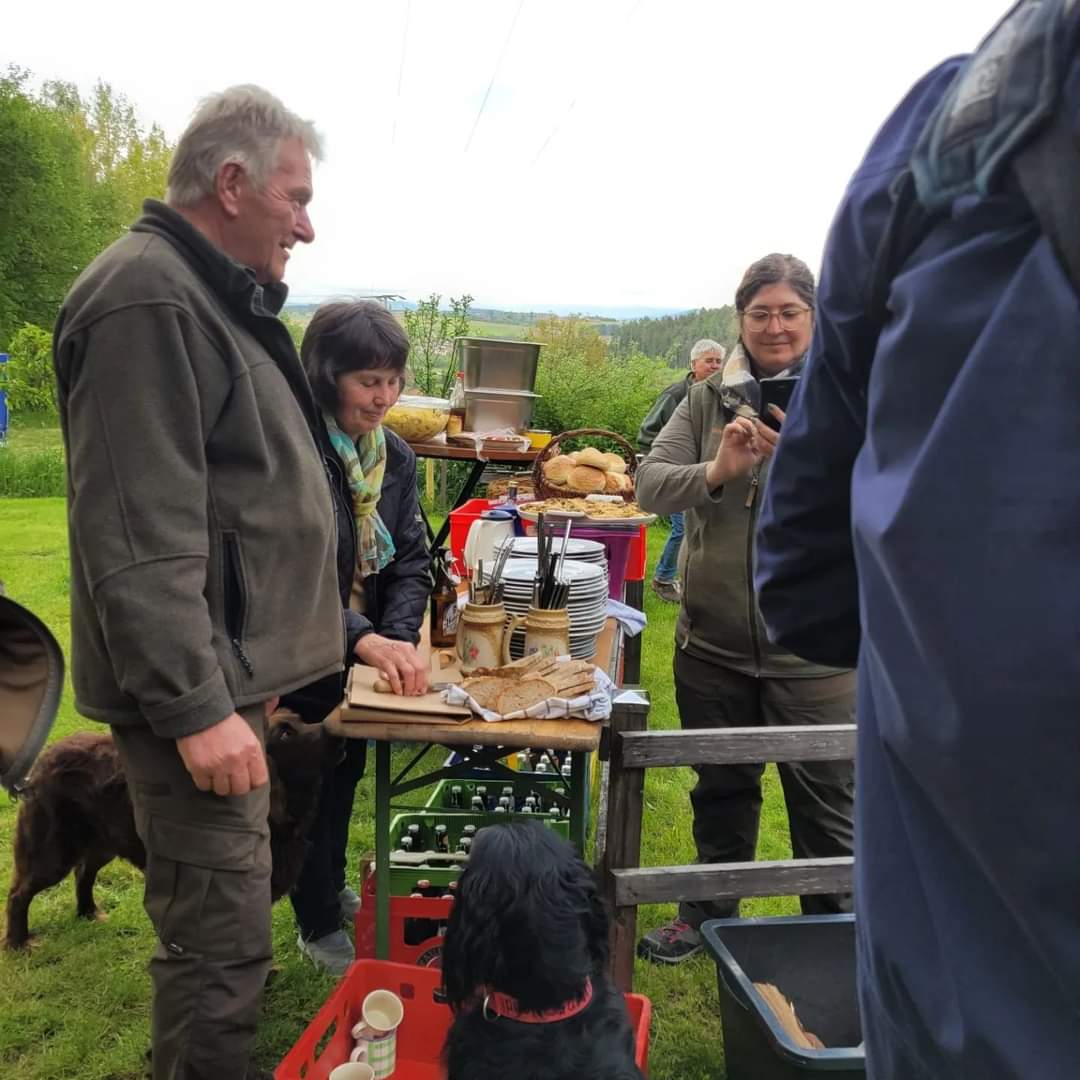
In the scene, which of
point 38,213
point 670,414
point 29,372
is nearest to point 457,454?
point 670,414

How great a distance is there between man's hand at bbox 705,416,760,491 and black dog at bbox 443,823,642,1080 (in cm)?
128

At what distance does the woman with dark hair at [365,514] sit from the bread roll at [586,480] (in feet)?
5.11

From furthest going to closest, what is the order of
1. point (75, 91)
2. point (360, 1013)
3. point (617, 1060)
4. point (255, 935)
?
point (75, 91), point (360, 1013), point (617, 1060), point (255, 935)

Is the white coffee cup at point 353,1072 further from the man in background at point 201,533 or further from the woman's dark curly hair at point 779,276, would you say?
the woman's dark curly hair at point 779,276

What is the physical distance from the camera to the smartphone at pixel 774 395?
2.53 metres

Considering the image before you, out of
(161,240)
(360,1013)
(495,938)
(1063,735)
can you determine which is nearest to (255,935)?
(495,938)

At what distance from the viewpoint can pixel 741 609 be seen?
281 centimetres

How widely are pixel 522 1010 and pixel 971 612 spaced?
1591 millimetres

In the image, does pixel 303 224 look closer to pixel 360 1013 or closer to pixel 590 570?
pixel 590 570

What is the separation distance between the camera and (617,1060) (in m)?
1.83

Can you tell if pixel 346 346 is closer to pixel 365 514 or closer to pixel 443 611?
pixel 365 514

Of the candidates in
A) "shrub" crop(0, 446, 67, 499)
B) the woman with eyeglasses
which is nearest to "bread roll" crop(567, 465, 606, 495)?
the woman with eyeglasses

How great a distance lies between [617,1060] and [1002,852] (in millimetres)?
1473

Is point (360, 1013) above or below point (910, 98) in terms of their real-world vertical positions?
below
